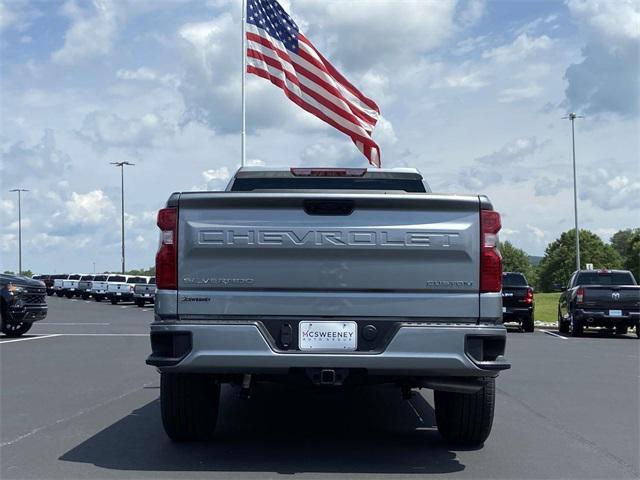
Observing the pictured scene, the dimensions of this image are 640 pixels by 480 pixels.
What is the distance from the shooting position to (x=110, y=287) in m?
50.8

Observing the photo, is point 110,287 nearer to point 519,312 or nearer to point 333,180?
point 519,312

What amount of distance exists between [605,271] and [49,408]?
17.8 m

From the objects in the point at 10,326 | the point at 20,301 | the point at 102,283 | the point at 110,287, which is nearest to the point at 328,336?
the point at 20,301

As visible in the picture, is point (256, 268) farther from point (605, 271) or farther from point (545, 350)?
point (605, 271)

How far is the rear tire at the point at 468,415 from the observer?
620 cm

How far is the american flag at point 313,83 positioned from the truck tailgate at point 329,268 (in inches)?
435

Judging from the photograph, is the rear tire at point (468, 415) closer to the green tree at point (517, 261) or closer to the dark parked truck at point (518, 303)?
the dark parked truck at point (518, 303)

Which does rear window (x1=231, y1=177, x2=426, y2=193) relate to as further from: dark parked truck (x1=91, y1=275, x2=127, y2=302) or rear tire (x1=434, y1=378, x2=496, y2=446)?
dark parked truck (x1=91, y1=275, x2=127, y2=302)

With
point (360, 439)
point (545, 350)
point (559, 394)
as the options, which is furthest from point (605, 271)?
point (360, 439)

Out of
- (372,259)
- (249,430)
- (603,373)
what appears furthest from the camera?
(603,373)

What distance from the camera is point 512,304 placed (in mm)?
22469

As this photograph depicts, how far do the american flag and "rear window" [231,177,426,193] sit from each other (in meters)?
9.20

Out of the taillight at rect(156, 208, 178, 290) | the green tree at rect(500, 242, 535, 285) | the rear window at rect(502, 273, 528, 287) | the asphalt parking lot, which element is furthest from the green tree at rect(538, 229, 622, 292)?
the taillight at rect(156, 208, 178, 290)

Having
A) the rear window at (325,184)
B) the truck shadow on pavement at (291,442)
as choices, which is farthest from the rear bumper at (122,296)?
the rear window at (325,184)
